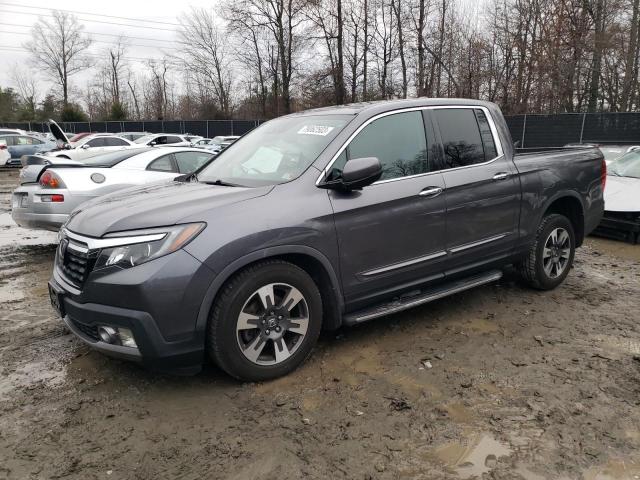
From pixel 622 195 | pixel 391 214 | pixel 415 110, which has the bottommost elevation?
pixel 622 195

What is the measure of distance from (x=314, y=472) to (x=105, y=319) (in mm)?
1445

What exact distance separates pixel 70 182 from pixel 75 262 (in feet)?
12.4

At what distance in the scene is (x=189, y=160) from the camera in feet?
26.0

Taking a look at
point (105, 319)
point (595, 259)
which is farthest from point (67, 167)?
point (595, 259)

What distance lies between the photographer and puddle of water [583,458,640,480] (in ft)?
7.59

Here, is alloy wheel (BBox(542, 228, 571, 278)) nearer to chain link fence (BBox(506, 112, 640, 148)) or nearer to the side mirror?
the side mirror

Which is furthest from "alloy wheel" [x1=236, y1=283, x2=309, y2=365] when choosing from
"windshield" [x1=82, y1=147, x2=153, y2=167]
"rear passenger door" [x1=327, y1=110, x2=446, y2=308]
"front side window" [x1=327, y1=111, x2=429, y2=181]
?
"windshield" [x1=82, y1=147, x2=153, y2=167]

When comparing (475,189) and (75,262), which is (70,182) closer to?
(75,262)

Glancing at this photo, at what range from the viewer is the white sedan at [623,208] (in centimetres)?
724

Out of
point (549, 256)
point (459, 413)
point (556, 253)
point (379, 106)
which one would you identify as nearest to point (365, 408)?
point (459, 413)

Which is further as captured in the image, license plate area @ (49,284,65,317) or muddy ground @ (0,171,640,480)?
license plate area @ (49,284,65,317)

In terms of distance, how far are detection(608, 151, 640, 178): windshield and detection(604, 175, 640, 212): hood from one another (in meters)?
0.23

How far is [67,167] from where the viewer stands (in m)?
6.56

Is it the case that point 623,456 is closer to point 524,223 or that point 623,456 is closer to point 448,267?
point 448,267
